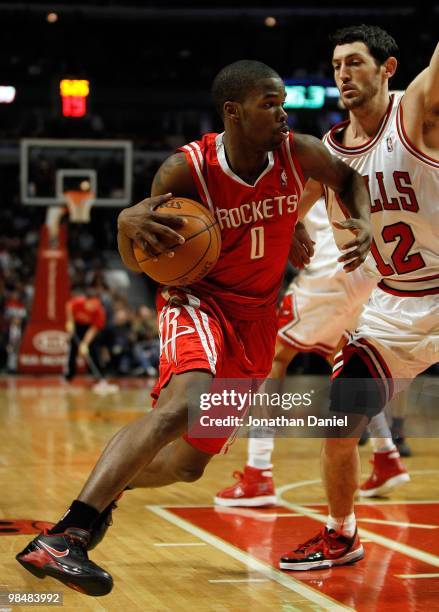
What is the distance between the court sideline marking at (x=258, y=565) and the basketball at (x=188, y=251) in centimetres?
136

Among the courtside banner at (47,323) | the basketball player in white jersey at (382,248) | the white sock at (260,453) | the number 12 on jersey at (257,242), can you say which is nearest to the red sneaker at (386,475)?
the white sock at (260,453)

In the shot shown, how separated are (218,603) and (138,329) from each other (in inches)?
A: 602

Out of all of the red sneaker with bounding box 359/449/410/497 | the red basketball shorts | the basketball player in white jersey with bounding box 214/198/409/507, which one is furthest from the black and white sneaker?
the red sneaker with bounding box 359/449/410/497

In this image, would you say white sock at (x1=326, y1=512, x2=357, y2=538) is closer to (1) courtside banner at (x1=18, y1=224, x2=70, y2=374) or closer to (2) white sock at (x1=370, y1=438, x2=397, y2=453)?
(2) white sock at (x1=370, y1=438, x2=397, y2=453)

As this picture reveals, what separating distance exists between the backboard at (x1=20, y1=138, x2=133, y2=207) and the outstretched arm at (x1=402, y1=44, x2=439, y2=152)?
15.6 m

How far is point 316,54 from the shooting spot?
26.8 metres

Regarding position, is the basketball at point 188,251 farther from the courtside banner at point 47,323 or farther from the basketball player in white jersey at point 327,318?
the courtside banner at point 47,323

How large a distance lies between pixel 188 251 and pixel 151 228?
19cm

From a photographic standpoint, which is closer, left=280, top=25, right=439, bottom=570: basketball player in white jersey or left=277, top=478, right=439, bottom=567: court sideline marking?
left=280, top=25, right=439, bottom=570: basketball player in white jersey

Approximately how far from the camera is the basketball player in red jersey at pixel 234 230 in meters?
4.14

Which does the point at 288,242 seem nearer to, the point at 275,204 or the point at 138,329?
the point at 275,204

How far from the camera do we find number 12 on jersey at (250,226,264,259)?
4523 mm

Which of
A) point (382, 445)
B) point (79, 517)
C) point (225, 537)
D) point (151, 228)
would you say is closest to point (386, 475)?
point (382, 445)

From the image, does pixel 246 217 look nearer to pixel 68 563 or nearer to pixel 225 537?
pixel 68 563
